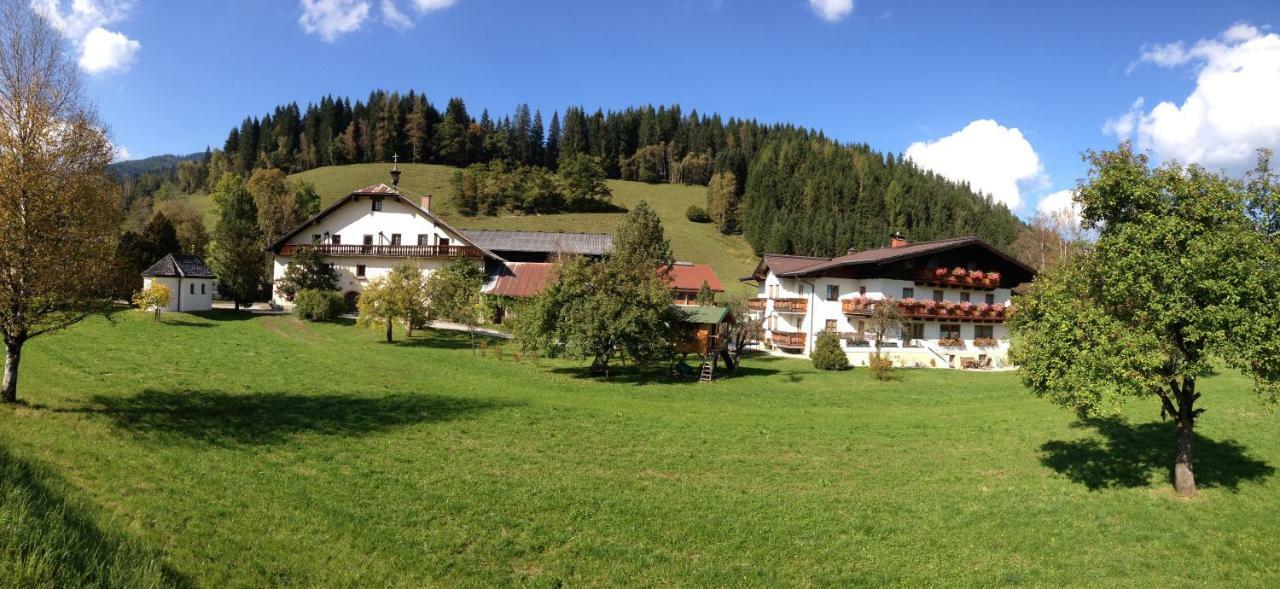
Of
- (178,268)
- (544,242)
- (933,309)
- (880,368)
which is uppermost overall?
(544,242)

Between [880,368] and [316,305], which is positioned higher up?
[316,305]

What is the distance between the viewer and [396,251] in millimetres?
53594

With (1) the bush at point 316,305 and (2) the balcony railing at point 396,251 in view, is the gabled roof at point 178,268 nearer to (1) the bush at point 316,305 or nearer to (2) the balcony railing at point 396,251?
(1) the bush at point 316,305

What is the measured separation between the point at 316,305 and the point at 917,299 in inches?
1637

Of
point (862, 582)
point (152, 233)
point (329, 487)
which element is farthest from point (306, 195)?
point (862, 582)

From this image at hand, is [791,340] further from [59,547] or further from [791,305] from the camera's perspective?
[59,547]

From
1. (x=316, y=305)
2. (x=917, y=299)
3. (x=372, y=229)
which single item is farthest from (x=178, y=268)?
(x=917, y=299)

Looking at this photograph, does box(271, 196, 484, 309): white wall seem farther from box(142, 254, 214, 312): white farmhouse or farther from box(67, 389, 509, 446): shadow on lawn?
box(67, 389, 509, 446): shadow on lawn

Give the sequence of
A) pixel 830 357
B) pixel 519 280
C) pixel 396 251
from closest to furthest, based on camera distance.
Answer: pixel 830 357 < pixel 396 251 < pixel 519 280

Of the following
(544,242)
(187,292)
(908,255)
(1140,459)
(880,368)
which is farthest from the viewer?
(544,242)

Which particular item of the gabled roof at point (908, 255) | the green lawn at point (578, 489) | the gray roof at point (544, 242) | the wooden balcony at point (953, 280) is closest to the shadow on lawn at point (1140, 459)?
the green lawn at point (578, 489)

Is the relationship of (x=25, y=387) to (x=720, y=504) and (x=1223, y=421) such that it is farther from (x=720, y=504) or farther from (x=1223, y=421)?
(x=1223, y=421)

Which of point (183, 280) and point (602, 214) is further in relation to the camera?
point (602, 214)

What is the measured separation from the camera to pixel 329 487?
12508 millimetres
